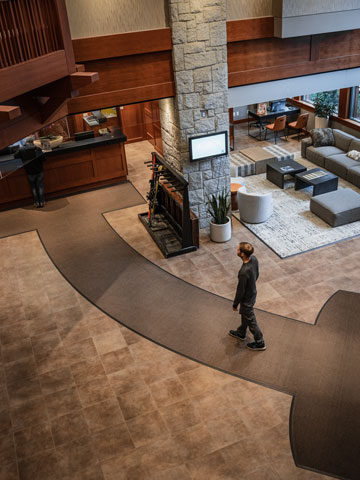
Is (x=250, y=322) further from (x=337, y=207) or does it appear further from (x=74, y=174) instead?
(x=74, y=174)

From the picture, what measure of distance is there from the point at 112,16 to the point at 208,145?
2.77m

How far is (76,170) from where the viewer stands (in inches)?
451

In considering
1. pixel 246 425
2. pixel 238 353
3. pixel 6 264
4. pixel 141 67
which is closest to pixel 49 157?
pixel 6 264

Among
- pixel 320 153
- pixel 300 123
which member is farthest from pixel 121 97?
pixel 300 123

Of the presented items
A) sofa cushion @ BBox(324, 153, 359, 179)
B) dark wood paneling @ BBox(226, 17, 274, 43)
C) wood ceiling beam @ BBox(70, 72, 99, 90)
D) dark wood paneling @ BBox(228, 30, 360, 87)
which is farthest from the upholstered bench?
wood ceiling beam @ BBox(70, 72, 99, 90)

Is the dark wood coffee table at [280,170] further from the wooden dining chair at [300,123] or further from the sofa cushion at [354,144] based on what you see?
the wooden dining chair at [300,123]

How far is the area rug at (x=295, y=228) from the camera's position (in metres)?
8.94

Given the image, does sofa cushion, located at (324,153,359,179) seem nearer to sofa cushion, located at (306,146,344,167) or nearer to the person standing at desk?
sofa cushion, located at (306,146,344,167)

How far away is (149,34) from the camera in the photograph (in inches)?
312

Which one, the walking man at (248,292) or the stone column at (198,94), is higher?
the stone column at (198,94)

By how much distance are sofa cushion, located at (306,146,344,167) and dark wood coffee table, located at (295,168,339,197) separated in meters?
1.23

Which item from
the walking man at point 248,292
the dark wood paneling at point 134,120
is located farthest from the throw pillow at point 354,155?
the walking man at point 248,292

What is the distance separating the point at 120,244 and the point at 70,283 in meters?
1.50

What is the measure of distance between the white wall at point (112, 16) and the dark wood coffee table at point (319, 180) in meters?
4.63
